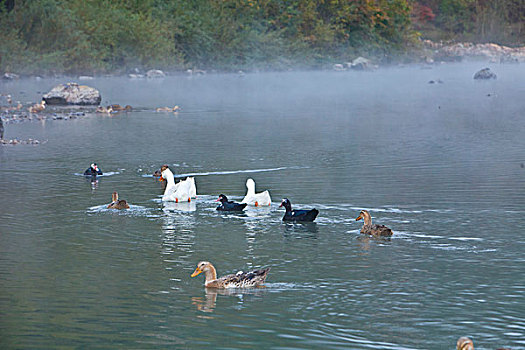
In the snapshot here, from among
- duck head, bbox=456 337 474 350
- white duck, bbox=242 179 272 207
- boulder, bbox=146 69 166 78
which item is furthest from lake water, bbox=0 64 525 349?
boulder, bbox=146 69 166 78

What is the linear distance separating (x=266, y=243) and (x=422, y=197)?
6.42 metres

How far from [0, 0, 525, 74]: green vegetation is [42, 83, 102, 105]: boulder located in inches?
1124

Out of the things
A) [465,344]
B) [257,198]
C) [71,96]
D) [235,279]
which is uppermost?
[71,96]

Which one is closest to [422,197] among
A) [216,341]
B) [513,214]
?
[513,214]

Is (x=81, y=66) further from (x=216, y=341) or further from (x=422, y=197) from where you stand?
(x=216, y=341)

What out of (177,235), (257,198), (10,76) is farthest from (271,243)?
(10,76)

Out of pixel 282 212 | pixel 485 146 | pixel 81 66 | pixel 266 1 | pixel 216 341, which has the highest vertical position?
pixel 266 1

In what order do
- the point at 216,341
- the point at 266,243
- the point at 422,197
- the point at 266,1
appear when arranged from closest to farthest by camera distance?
the point at 216,341 → the point at 266,243 → the point at 422,197 → the point at 266,1

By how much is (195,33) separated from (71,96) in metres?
49.9

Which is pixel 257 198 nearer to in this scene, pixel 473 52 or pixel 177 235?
pixel 177 235

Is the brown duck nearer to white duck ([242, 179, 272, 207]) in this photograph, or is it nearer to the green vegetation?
white duck ([242, 179, 272, 207])

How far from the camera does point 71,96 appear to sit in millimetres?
57969

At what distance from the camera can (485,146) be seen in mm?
36062

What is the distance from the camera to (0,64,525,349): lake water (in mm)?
13164
